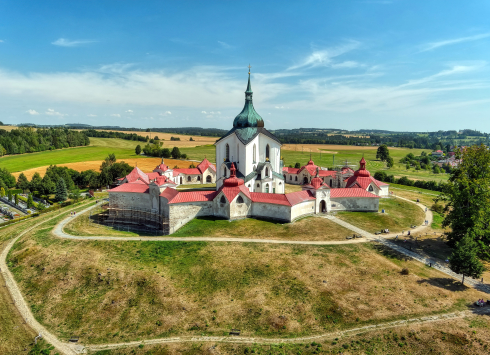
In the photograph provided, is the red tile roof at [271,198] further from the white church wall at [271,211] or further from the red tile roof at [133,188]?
the red tile roof at [133,188]

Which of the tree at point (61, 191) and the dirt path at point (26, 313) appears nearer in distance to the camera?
the dirt path at point (26, 313)

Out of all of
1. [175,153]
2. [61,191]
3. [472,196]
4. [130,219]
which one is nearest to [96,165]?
[175,153]

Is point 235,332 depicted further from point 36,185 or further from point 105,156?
point 105,156

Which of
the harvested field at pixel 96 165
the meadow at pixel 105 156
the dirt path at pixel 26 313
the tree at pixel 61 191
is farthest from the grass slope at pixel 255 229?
the harvested field at pixel 96 165

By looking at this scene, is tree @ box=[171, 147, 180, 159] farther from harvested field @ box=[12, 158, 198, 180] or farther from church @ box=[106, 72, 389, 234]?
A: church @ box=[106, 72, 389, 234]

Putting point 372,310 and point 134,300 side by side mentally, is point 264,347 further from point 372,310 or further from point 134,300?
point 134,300

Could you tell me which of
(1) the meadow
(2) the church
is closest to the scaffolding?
(2) the church
